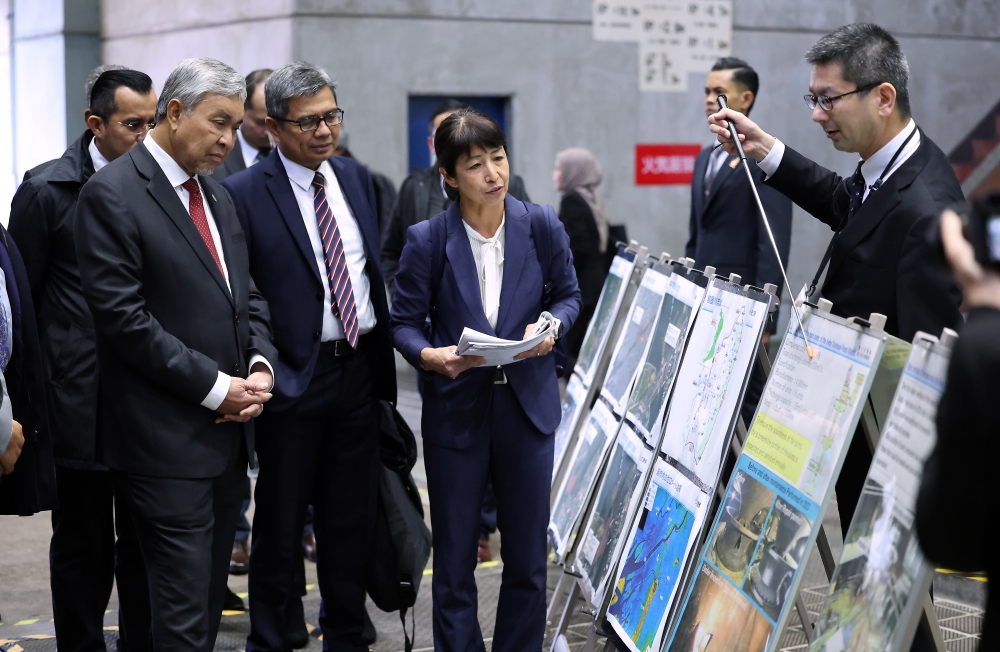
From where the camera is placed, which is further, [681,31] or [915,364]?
[681,31]

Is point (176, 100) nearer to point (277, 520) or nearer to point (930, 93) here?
point (277, 520)

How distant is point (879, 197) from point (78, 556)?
262cm

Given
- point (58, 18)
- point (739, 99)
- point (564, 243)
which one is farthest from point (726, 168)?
point (58, 18)

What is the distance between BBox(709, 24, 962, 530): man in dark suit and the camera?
274 cm

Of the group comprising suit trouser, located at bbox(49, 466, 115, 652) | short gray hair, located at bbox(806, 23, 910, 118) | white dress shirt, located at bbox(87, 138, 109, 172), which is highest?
short gray hair, located at bbox(806, 23, 910, 118)

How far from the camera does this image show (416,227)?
3.36 meters

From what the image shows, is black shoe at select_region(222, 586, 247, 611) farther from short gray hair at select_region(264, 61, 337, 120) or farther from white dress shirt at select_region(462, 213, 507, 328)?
short gray hair at select_region(264, 61, 337, 120)

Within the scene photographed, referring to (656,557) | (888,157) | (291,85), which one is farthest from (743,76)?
(656,557)

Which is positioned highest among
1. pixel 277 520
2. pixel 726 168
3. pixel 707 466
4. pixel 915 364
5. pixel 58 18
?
pixel 58 18

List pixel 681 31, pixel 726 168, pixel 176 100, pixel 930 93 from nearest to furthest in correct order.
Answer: pixel 176 100, pixel 726 168, pixel 681 31, pixel 930 93

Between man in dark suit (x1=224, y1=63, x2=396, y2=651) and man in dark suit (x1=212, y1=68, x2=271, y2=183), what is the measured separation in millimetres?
1196

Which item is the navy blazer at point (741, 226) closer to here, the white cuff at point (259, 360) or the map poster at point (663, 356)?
the map poster at point (663, 356)

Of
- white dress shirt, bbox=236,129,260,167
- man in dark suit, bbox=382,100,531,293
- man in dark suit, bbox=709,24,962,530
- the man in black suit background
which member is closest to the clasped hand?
man in dark suit, bbox=709,24,962,530

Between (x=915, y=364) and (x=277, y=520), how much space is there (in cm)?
205
